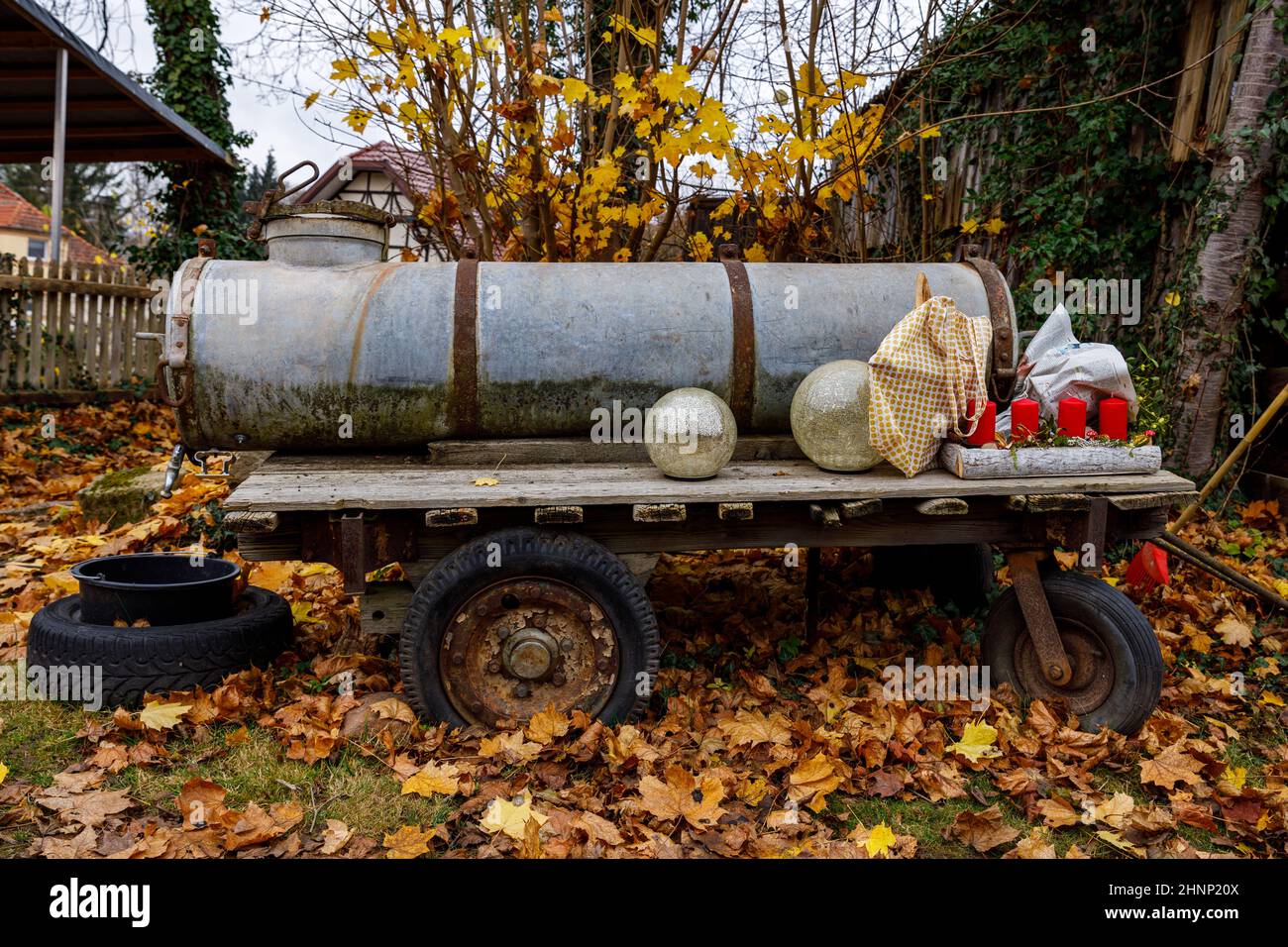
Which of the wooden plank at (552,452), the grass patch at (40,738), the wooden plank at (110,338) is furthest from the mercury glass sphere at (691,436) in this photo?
the wooden plank at (110,338)

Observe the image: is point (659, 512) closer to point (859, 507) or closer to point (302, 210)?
point (859, 507)

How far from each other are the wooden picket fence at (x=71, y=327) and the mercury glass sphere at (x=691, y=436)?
7393 millimetres

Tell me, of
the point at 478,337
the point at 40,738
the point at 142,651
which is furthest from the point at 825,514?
the point at 40,738

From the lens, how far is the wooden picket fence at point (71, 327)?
896cm

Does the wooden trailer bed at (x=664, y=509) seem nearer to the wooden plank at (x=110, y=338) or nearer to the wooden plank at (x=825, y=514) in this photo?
the wooden plank at (x=825, y=514)

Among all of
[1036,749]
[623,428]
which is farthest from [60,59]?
[1036,749]

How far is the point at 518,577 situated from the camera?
320cm

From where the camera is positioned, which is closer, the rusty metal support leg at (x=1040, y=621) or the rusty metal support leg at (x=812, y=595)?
the rusty metal support leg at (x=1040, y=621)

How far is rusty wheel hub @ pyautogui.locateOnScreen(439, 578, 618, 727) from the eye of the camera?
322cm

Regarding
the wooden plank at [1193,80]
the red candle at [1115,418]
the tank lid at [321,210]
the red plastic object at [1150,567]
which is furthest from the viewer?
the wooden plank at [1193,80]

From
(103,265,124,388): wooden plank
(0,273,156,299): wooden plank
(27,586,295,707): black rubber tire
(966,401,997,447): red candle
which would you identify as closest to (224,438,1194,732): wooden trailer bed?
(966,401,997,447): red candle

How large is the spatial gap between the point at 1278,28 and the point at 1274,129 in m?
0.57

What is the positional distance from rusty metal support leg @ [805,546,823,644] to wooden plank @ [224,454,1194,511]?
2.24 ft
